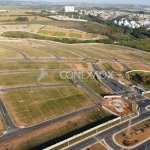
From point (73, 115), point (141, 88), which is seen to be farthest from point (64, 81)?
→ point (141, 88)

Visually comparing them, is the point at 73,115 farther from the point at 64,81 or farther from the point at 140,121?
the point at 64,81

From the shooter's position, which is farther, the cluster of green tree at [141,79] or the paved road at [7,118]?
the cluster of green tree at [141,79]

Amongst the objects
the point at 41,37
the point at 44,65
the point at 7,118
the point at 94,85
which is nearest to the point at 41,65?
the point at 44,65


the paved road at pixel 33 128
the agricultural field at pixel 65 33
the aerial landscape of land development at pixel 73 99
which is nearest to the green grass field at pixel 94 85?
the aerial landscape of land development at pixel 73 99

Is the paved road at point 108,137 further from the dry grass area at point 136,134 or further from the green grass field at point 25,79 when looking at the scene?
the green grass field at point 25,79

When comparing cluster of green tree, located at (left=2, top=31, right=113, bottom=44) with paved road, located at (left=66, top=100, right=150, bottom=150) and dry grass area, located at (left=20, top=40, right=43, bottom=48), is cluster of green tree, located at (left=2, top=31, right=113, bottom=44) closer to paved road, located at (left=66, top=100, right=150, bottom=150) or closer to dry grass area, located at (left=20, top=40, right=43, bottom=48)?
dry grass area, located at (left=20, top=40, right=43, bottom=48)

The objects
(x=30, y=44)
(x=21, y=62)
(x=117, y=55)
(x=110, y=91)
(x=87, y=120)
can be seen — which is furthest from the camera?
(x=30, y=44)

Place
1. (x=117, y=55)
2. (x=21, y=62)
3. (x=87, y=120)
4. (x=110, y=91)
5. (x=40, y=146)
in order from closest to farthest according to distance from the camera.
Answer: (x=40, y=146) → (x=87, y=120) → (x=110, y=91) → (x=21, y=62) → (x=117, y=55)
